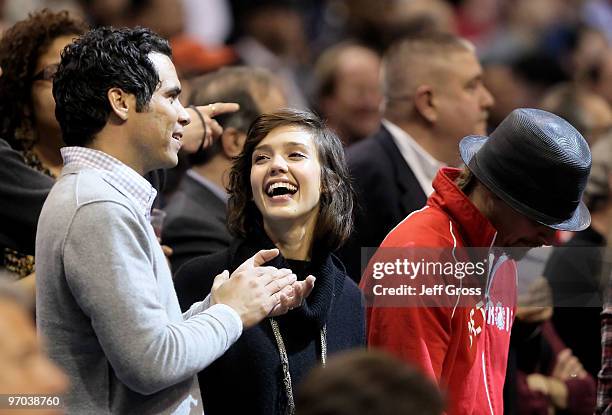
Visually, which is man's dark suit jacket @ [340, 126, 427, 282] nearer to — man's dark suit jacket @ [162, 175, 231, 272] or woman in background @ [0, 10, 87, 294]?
man's dark suit jacket @ [162, 175, 231, 272]

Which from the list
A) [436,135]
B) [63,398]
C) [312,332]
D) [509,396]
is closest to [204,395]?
[312,332]

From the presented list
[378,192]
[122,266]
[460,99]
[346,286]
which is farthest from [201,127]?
[460,99]

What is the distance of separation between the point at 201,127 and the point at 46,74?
51cm

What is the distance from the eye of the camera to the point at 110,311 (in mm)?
2887

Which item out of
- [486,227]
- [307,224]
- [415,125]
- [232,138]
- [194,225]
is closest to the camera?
[486,227]

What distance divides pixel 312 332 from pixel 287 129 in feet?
2.06

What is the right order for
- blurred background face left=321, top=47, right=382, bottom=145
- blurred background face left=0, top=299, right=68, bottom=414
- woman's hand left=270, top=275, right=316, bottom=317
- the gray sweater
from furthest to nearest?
blurred background face left=321, top=47, right=382, bottom=145
woman's hand left=270, top=275, right=316, bottom=317
the gray sweater
blurred background face left=0, top=299, right=68, bottom=414

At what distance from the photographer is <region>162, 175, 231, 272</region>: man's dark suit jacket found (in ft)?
14.9

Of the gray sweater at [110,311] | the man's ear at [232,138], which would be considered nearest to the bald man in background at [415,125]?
the man's ear at [232,138]

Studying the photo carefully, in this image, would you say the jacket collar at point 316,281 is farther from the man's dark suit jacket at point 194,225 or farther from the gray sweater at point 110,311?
the man's dark suit jacket at point 194,225

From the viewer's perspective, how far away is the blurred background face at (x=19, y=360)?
1.91m

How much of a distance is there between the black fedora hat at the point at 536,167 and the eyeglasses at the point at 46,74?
4.36ft

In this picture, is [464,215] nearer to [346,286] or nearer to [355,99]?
[346,286]

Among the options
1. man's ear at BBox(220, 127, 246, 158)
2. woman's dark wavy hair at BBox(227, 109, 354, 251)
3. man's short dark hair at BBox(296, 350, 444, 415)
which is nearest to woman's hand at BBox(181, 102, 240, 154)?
woman's dark wavy hair at BBox(227, 109, 354, 251)
